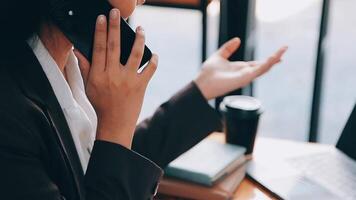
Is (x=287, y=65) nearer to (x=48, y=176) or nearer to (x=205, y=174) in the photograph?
(x=205, y=174)

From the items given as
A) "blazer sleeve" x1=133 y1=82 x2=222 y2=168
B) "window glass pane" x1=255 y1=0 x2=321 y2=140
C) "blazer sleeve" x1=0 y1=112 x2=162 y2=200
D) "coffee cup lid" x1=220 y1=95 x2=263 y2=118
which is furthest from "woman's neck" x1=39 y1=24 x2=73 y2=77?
"window glass pane" x1=255 y1=0 x2=321 y2=140

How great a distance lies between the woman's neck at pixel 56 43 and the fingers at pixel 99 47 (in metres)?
0.09

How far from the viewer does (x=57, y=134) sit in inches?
34.9

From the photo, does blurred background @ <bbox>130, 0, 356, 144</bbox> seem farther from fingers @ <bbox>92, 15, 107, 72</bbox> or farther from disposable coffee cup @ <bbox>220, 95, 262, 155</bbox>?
fingers @ <bbox>92, 15, 107, 72</bbox>

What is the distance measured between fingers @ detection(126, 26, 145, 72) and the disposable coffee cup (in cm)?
45

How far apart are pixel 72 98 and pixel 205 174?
0.39m

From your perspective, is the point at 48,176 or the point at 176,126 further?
the point at 176,126

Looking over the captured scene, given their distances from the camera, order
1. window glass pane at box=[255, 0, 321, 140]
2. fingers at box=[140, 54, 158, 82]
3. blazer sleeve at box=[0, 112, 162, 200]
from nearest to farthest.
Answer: blazer sleeve at box=[0, 112, 162, 200] → fingers at box=[140, 54, 158, 82] → window glass pane at box=[255, 0, 321, 140]

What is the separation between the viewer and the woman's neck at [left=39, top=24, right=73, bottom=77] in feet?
3.09

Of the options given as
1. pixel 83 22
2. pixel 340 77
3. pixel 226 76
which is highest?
pixel 83 22

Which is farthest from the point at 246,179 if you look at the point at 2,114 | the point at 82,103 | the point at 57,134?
the point at 2,114

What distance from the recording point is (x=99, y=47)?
0.92 meters

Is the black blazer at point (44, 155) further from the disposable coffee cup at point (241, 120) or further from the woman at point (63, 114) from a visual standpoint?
the disposable coffee cup at point (241, 120)

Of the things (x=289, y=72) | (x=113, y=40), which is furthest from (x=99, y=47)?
(x=289, y=72)
